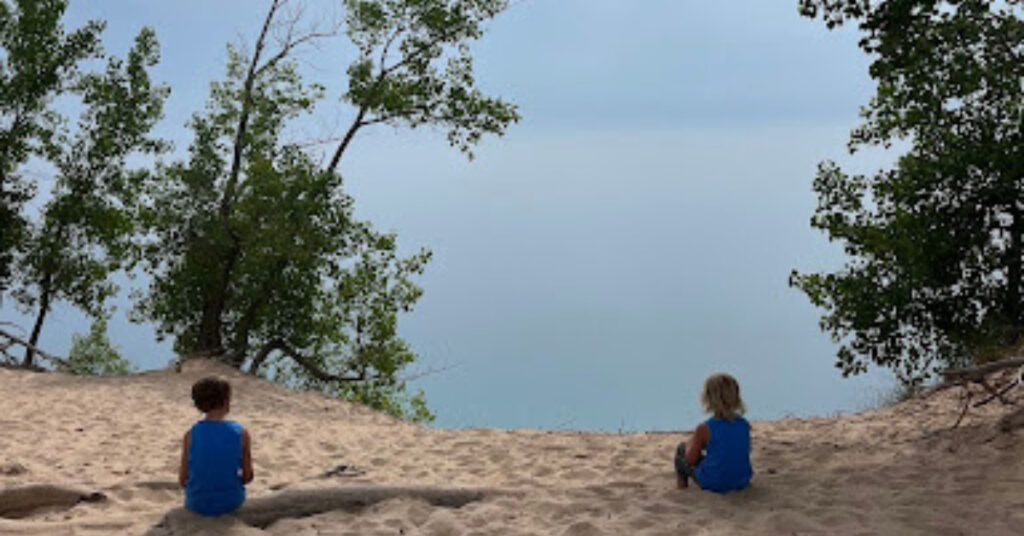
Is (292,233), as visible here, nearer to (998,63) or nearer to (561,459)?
(561,459)

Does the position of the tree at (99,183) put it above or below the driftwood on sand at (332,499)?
above

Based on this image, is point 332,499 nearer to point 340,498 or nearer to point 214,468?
point 340,498

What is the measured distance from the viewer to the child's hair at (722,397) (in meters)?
7.50

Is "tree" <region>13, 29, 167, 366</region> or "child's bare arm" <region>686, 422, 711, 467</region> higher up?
"tree" <region>13, 29, 167, 366</region>

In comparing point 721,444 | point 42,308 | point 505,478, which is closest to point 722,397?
point 721,444

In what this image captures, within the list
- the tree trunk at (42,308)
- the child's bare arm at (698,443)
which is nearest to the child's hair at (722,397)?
the child's bare arm at (698,443)

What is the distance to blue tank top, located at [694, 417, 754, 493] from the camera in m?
7.59

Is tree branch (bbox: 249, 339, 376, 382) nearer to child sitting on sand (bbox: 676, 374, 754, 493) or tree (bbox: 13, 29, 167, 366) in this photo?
tree (bbox: 13, 29, 167, 366)

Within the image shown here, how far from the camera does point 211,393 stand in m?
6.89

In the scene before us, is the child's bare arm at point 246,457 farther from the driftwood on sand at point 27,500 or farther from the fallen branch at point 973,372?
the fallen branch at point 973,372

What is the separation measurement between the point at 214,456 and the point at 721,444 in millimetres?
3765

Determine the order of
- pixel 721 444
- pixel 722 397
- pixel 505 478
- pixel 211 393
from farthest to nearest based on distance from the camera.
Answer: pixel 505 478 → pixel 721 444 → pixel 722 397 → pixel 211 393

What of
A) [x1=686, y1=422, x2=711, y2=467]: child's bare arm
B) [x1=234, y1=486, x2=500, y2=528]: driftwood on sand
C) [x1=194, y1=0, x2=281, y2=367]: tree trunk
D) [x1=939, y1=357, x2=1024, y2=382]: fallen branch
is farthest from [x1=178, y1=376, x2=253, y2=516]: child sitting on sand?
[x1=194, y1=0, x2=281, y2=367]: tree trunk

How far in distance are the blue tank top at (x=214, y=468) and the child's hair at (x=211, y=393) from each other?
0.39ft
